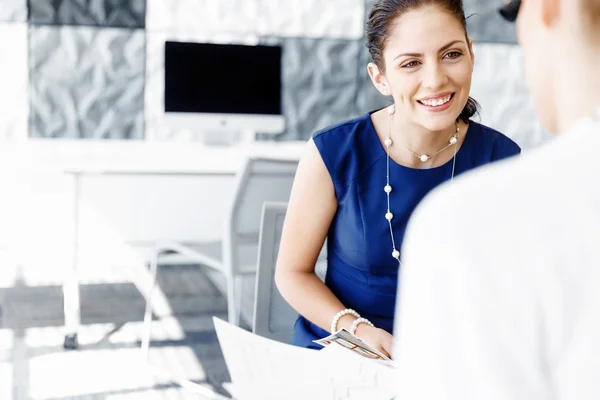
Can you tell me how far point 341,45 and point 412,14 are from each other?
13.9ft

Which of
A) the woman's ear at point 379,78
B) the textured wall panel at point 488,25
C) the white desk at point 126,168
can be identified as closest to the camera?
the woman's ear at point 379,78

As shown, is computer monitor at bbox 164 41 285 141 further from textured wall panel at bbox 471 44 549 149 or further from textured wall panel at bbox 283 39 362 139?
textured wall panel at bbox 471 44 549 149

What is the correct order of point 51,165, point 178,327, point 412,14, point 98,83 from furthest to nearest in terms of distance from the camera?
point 98,83
point 178,327
point 51,165
point 412,14

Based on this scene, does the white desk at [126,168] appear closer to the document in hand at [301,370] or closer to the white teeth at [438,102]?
the white teeth at [438,102]

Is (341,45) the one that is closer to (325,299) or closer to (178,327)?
(178,327)

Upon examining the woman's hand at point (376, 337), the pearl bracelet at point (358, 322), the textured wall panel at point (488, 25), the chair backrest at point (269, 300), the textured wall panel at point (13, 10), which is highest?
the textured wall panel at point (488, 25)

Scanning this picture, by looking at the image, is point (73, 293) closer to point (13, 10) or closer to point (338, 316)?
point (338, 316)

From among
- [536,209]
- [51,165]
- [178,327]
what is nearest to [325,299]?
[536,209]

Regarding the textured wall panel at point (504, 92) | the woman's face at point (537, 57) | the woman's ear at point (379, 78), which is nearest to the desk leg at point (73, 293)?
the woman's ear at point (379, 78)

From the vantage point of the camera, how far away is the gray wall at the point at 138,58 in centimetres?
522

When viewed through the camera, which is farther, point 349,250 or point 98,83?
point 98,83

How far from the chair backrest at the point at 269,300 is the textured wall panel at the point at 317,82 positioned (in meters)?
3.52

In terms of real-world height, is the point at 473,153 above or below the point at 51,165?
above

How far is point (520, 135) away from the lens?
6324 mm
